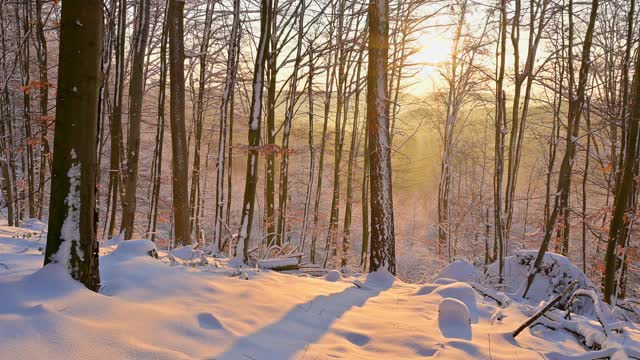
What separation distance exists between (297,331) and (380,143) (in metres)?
4.76

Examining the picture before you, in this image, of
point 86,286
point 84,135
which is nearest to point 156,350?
point 86,286

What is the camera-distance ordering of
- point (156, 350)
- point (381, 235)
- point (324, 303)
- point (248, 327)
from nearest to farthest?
point (156, 350), point (248, 327), point (324, 303), point (381, 235)

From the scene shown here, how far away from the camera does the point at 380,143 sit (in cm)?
732

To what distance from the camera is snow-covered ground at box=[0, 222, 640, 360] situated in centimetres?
234

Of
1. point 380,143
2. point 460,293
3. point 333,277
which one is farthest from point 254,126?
point 460,293

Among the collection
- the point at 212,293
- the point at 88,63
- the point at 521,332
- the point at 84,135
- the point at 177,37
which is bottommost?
the point at 521,332

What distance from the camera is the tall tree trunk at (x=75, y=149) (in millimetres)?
3207

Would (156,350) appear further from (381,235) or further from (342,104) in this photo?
(342,104)

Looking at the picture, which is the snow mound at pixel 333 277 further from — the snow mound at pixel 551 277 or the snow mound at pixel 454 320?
the snow mound at pixel 551 277

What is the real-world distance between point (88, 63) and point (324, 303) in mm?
3058

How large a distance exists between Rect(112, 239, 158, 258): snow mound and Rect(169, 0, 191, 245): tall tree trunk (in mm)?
3999

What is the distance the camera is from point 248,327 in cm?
300

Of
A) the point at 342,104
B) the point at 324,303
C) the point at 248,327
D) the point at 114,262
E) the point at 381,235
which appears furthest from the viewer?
the point at 342,104

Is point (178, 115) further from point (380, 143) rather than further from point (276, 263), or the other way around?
point (380, 143)
